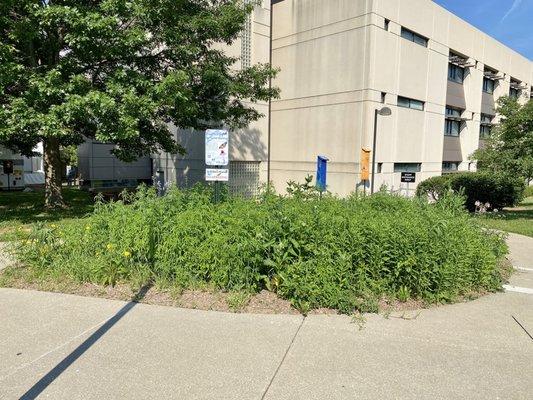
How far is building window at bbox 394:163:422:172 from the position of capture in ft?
69.0

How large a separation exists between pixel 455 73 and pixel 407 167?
908 cm

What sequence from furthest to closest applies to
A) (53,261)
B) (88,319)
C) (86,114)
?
1. (86,114)
2. (53,261)
3. (88,319)

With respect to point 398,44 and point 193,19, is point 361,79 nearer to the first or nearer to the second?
point 398,44

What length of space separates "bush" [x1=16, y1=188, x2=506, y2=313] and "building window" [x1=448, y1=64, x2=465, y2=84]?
913 inches

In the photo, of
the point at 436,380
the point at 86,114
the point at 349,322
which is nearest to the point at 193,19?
the point at 86,114

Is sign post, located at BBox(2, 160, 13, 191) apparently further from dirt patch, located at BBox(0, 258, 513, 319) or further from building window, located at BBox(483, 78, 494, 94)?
building window, located at BBox(483, 78, 494, 94)

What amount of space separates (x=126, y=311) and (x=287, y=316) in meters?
1.79

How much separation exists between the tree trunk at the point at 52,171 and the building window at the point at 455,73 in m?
23.1

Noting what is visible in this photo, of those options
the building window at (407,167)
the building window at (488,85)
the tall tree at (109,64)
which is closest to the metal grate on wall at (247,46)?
the tall tree at (109,64)

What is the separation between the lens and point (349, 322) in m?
4.15

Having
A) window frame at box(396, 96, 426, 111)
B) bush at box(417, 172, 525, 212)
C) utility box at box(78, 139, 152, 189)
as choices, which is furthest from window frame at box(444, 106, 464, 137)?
utility box at box(78, 139, 152, 189)

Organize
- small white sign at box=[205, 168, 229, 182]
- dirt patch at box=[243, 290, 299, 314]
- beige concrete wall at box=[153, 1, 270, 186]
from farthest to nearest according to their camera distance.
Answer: beige concrete wall at box=[153, 1, 270, 186]
small white sign at box=[205, 168, 229, 182]
dirt patch at box=[243, 290, 299, 314]

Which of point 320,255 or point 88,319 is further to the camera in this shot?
point 320,255

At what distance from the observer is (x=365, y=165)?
1862 centimetres
